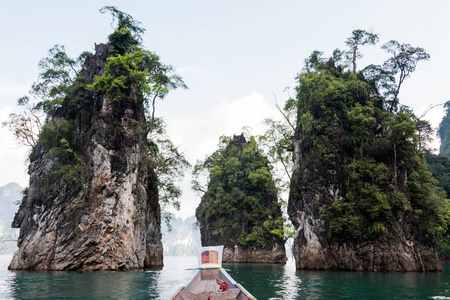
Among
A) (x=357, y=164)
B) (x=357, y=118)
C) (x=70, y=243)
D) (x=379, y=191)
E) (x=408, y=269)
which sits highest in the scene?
(x=357, y=118)

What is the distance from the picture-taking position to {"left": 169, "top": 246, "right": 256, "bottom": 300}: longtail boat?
893 centimetres

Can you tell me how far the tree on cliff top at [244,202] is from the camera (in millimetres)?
47125

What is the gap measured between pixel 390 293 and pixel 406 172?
56.3 feet

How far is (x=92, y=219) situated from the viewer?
24469 mm

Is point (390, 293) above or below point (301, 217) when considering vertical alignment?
below

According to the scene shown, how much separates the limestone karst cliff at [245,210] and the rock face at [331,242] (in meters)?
15.3

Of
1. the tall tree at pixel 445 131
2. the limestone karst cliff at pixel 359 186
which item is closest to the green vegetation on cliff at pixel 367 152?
the limestone karst cliff at pixel 359 186

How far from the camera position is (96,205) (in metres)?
24.9

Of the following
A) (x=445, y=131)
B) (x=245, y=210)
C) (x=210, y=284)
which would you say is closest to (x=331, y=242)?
(x=210, y=284)

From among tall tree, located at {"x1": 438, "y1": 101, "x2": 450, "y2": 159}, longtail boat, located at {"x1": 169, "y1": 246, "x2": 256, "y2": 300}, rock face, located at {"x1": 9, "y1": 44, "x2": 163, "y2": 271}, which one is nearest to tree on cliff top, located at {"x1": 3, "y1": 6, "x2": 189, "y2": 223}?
rock face, located at {"x1": 9, "y1": 44, "x2": 163, "y2": 271}

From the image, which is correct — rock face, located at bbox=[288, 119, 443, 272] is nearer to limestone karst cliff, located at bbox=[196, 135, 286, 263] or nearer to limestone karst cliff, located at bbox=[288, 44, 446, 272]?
limestone karst cliff, located at bbox=[288, 44, 446, 272]

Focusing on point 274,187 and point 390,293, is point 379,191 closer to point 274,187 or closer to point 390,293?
point 390,293

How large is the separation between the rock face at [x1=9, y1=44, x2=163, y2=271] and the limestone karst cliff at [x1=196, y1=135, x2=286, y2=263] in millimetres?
19631

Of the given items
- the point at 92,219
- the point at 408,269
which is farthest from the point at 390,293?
the point at 92,219
